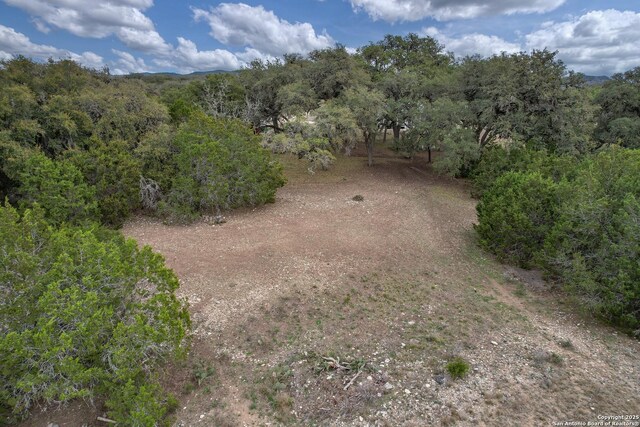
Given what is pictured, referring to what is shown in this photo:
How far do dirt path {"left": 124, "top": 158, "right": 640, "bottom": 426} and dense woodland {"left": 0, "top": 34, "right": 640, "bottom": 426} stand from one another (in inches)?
46.1

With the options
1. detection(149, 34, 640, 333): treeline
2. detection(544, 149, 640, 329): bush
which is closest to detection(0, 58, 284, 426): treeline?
detection(149, 34, 640, 333): treeline

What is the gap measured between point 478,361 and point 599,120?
27.2 m

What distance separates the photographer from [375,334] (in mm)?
9500

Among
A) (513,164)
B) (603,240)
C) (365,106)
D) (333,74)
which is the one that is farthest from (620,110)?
(603,240)

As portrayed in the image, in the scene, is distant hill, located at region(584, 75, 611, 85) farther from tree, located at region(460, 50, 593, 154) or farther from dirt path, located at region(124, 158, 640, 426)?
dirt path, located at region(124, 158, 640, 426)

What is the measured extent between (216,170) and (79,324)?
11.3 meters

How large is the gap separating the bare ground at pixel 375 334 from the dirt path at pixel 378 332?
4 cm

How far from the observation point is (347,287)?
38.5 feet

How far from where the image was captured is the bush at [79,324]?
6.19m

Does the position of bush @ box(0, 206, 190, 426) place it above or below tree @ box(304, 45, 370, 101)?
below

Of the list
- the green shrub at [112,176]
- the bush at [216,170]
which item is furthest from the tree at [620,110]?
the green shrub at [112,176]

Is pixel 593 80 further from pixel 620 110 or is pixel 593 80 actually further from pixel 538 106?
pixel 538 106

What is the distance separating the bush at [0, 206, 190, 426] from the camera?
6.19 m

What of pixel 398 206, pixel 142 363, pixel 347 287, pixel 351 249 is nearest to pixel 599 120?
pixel 398 206
